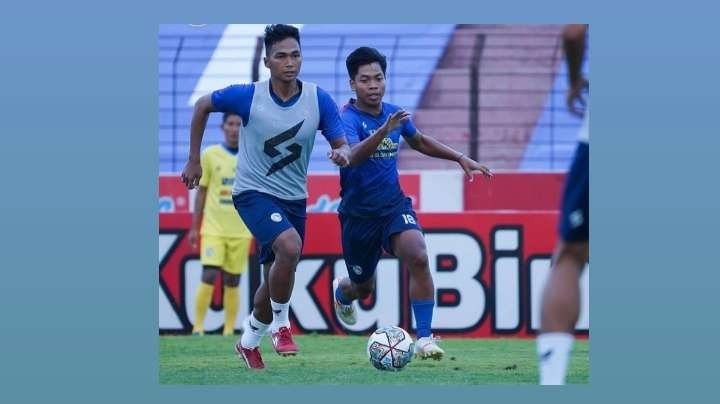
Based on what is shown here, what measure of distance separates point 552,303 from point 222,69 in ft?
30.9

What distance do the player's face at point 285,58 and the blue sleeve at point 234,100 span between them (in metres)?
0.21

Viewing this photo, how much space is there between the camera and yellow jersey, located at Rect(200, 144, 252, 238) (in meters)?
11.0

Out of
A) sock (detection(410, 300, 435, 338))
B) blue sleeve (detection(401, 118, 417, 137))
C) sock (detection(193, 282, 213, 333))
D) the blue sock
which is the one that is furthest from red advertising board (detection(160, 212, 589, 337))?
sock (detection(410, 300, 435, 338))

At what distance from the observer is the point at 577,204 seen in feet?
16.0

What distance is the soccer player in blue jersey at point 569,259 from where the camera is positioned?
15.7 ft

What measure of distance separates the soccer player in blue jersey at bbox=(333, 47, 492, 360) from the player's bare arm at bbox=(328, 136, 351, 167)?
8 centimetres

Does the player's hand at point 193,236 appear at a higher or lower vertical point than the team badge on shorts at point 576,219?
lower

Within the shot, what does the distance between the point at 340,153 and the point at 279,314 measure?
132 cm

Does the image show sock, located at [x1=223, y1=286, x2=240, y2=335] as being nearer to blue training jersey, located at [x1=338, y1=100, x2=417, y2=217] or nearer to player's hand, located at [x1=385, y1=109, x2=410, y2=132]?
blue training jersey, located at [x1=338, y1=100, x2=417, y2=217]

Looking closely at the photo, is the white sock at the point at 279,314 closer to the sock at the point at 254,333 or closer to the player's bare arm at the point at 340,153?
the sock at the point at 254,333

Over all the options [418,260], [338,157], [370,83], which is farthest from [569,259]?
[370,83]

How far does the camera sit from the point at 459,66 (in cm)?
1401

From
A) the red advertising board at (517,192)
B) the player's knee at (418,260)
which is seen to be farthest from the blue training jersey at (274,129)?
the red advertising board at (517,192)

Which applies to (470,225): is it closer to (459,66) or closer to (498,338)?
(498,338)
